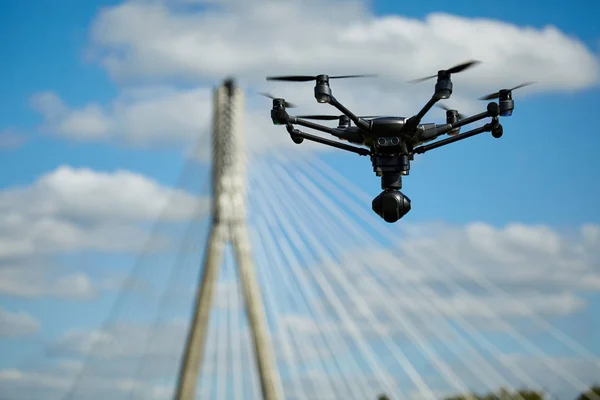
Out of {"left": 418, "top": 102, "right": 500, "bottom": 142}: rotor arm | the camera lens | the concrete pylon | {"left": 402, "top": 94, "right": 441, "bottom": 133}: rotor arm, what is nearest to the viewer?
{"left": 402, "top": 94, "right": 441, "bottom": 133}: rotor arm

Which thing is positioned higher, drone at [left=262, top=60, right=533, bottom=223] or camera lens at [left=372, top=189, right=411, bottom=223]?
drone at [left=262, top=60, right=533, bottom=223]

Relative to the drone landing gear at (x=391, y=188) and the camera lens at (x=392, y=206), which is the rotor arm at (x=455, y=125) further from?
the camera lens at (x=392, y=206)

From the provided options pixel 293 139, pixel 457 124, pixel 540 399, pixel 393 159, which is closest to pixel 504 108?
pixel 457 124

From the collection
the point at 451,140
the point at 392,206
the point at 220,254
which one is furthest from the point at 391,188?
the point at 220,254

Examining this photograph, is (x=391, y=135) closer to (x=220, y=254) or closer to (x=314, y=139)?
(x=314, y=139)

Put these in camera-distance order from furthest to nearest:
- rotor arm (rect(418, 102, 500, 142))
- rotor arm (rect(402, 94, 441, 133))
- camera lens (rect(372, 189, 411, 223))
→ rotor arm (rect(418, 102, 500, 142)) < camera lens (rect(372, 189, 411, 223)) < rotor arm (rect(402, 94, 441, 133))

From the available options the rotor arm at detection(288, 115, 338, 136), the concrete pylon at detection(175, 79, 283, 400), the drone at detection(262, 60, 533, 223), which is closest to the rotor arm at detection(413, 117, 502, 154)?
the drone at detection(262, 60, 533, 223)

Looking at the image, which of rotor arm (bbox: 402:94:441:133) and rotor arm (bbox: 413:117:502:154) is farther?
rotor arm (bbox: 413:117:502:154)

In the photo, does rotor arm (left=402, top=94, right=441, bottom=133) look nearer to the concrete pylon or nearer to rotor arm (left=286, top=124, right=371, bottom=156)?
rotor arm (left=286, top=124, right=371, bottom=156)
